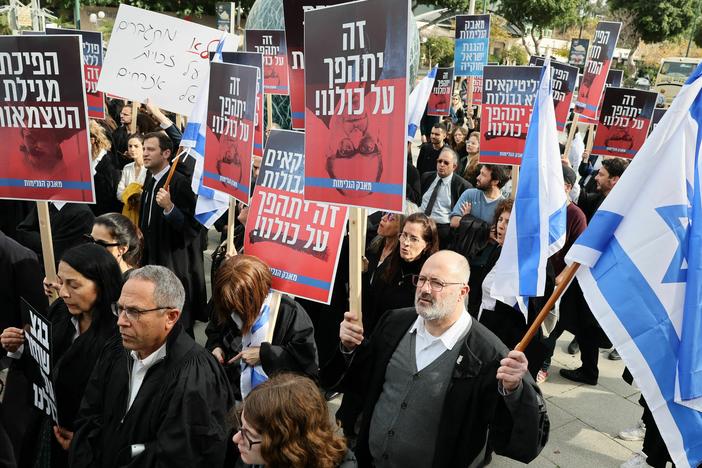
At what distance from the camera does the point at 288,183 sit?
3.71m

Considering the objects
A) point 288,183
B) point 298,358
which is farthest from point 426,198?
point 298,358

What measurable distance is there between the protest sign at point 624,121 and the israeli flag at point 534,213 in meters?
5.03

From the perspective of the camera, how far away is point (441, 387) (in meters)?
2.73

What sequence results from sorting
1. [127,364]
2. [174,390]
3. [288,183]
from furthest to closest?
[288,183] < [127,364] < [174,390]

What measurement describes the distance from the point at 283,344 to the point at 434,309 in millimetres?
1034

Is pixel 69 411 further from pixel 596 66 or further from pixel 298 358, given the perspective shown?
pixel 596 66

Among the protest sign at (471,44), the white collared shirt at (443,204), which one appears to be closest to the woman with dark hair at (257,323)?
the white collared shirt at (443,204)

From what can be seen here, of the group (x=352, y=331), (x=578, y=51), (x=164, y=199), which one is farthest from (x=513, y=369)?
(x=578, y=51)

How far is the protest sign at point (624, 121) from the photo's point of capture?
781 cm

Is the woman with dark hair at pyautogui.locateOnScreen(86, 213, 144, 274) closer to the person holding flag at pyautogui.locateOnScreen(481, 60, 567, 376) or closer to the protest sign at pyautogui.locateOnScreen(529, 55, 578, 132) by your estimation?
the person holding flag at pyautogui.locateOnScreen(481, 60, 567, 376)

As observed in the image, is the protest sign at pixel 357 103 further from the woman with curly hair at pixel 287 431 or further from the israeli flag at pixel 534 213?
the woman with curly hair at pixel 287 431

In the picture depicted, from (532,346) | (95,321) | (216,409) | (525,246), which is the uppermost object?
(525,246)

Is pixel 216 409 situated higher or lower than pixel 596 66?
lower

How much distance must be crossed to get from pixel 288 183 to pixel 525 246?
57.0 inches
